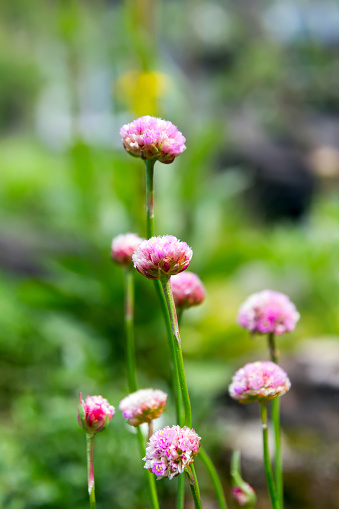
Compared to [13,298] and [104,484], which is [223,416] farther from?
[13,298]

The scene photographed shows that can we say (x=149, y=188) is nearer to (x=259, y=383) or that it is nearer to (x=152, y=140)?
(x=152, y=140)

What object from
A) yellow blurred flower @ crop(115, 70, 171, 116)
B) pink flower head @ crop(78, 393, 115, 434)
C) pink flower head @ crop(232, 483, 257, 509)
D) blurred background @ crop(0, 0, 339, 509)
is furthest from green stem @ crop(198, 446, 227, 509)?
yellow blurred flower @ crop(115, 70, 171, 116)

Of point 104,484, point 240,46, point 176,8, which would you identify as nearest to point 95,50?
point 176,8

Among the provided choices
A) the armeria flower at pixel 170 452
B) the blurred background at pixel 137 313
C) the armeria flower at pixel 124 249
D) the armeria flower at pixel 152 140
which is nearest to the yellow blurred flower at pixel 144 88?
the blurred background at pixel 137 313

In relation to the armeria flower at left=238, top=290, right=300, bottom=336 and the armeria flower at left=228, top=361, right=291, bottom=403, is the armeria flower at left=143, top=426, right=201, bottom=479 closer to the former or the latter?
the armeria flower at left=228, top=361, right=291, bottom=403

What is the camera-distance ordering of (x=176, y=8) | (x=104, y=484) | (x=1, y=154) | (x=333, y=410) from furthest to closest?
(x=176, y=8) < (x=1, y=154) < (x=333, y=410) < (x=104, y=484)

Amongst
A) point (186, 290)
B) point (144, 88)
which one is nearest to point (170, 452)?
point (186, 290)
